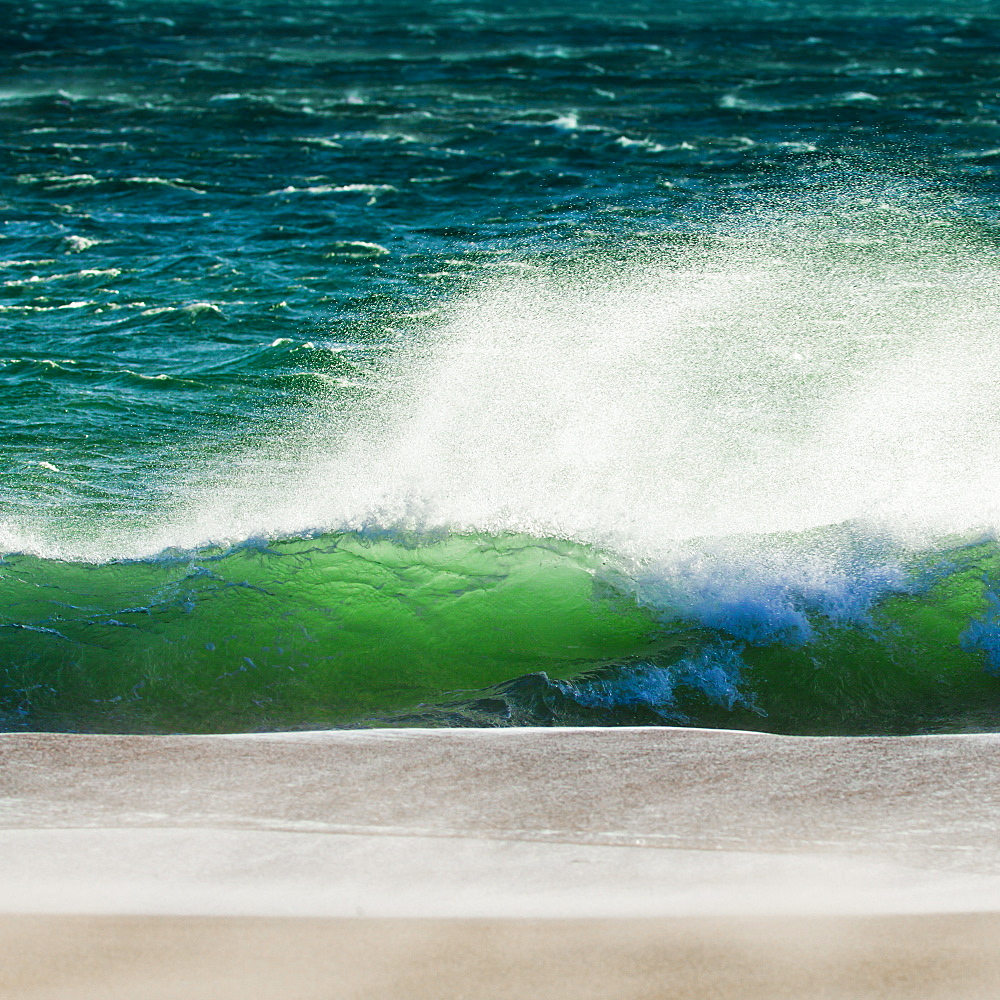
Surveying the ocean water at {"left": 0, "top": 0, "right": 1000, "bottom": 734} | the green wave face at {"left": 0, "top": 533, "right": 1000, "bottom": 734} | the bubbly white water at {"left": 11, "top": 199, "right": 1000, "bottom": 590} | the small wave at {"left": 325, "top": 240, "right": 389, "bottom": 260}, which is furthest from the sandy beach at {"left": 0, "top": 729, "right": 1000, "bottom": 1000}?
the small wave at {"left": 325, "top": 240, "right": 389, "bottom": 260}

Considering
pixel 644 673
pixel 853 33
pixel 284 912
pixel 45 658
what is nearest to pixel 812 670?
pixel 644 673

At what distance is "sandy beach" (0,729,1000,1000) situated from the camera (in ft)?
9.23

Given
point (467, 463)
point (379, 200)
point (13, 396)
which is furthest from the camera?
point (379, 200)

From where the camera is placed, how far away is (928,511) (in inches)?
266

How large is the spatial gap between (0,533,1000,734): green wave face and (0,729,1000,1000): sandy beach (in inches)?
46.0

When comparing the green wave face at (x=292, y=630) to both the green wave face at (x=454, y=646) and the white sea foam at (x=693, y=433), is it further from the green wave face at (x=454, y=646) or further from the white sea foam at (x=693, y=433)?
the white sea foam at (x=693, y=433)

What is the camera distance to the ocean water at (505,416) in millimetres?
5793

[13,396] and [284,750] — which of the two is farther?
[13,396]

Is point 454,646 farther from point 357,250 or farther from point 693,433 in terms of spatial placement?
point 357,250

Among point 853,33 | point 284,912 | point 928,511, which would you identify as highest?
point 853,33

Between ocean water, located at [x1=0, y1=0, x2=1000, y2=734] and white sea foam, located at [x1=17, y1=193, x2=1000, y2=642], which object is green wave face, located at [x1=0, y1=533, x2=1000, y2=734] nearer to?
ocean water, located at [x1=0, y1=0, x2=1000, y2=734]

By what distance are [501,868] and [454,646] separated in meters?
2.85

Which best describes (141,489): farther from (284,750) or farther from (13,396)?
(284,750)

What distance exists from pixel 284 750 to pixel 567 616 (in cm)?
243
